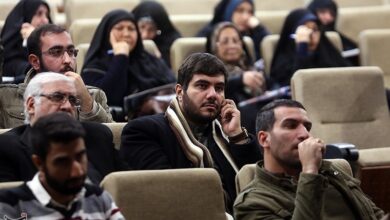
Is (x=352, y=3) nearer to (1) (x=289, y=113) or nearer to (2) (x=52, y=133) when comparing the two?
(1) (x=289, y=113)

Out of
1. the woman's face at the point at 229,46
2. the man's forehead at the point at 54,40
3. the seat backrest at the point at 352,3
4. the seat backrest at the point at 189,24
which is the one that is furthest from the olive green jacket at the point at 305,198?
the seat backrest at the point at 352,3

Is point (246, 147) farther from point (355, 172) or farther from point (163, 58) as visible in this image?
point (163, 58)

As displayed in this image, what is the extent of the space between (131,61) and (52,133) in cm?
319

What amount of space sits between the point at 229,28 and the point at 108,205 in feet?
11.6

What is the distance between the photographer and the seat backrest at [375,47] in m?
7.07

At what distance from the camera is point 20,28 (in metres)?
6.14

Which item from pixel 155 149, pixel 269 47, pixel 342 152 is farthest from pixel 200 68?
pixel 269 47

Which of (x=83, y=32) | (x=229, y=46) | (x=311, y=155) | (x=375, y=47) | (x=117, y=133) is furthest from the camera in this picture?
(x=375, y=47)

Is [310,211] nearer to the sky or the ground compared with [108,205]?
nearer to the ground

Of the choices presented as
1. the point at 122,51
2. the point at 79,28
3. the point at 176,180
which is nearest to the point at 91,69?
the point at 122,51

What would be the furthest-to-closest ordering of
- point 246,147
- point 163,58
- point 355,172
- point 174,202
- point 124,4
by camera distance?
→ point 124,4 → point 163,58 → point 355,172 → point 246,147 → point 174,202

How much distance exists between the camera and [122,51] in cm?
608

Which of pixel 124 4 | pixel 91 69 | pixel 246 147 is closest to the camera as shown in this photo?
pixel 246 147

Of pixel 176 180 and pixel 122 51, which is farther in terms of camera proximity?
pixel 122 51
